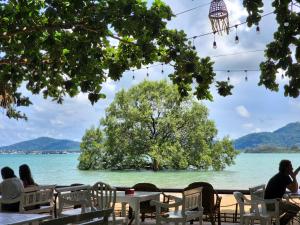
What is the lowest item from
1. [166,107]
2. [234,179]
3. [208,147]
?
[234,179]

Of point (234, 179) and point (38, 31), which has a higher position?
point (38, 31)

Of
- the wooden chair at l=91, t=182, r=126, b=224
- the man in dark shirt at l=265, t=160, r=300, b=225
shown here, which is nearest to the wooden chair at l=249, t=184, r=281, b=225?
the man in dark shirt at l=265, t=160, r=300, b=225

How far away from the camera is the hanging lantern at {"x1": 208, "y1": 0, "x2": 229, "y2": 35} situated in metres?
5.58

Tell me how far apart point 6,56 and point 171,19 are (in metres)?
3.20

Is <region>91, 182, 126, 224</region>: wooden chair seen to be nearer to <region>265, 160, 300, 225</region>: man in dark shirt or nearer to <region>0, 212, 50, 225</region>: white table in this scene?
<region>0, 212, 50, 225</region>: white table

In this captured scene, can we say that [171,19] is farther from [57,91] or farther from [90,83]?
[57,91]

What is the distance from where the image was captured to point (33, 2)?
5902mm

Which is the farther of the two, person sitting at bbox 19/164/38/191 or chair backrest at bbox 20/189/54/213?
person sitting at bbox 19/164/38/191

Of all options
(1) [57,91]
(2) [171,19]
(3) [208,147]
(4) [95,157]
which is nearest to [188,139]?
A: (3) [208,147]

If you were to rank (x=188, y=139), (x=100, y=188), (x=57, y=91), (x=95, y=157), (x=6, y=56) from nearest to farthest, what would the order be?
(x=100, y=188) < (x=6, y=56) < (x=57, y=91) < (x=188, y=139) < (x=95, y=157)

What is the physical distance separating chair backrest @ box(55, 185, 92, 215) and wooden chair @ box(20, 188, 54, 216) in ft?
1.23

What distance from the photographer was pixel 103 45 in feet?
24.0

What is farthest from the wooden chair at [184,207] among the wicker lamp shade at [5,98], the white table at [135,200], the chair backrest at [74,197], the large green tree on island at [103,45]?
the wicker lamp shade at [5,98]

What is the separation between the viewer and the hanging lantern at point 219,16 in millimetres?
5582
